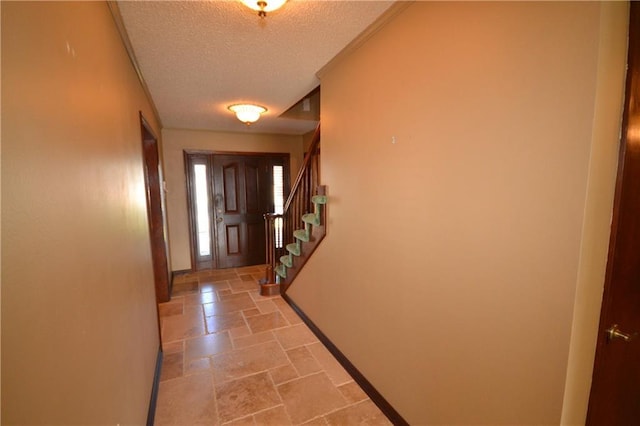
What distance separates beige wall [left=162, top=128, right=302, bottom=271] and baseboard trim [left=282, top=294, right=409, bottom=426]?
2.80 metres

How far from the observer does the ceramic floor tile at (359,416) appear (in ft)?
5.91

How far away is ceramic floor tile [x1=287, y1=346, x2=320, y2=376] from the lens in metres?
2.32

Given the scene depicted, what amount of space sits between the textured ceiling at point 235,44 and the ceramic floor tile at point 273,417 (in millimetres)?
2519

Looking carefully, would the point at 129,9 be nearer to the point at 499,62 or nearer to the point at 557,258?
the point at 499,62

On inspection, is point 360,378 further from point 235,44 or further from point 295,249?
point 235,44

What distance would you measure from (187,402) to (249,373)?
1.56 feet

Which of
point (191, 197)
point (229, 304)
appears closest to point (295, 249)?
point (229, 304)

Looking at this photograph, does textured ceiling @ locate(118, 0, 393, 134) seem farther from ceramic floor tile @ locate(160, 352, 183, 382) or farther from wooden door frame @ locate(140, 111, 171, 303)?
ceramic floor tile @ locate(160, 352, 183, 382)

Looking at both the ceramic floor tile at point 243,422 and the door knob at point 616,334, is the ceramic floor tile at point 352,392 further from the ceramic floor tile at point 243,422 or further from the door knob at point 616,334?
the door knob at point 616,334

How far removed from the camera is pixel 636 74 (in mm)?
870

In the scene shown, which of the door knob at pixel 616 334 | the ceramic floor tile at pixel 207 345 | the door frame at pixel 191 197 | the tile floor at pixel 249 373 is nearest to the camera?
the door knob at pixel 616 334

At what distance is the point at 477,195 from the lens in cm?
121

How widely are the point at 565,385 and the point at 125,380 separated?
1.80 metres

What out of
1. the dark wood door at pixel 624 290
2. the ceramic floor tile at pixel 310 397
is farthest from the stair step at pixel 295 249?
the dark wood door at pixel 624 290
